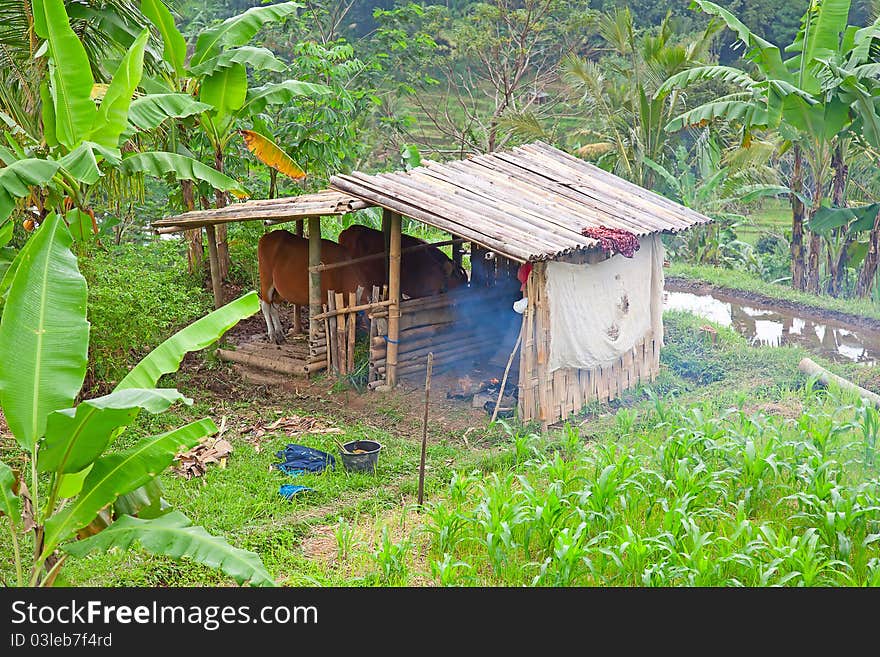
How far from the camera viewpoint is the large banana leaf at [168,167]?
8.37m

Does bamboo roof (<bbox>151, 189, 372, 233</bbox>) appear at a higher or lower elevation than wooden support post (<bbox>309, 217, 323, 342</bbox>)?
higher

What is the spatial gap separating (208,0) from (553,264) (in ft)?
52.4

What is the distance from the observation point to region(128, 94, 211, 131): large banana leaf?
25.9 ft

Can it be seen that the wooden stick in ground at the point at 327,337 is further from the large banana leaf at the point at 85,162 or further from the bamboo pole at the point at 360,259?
the large banana leaf at the point at 85,162

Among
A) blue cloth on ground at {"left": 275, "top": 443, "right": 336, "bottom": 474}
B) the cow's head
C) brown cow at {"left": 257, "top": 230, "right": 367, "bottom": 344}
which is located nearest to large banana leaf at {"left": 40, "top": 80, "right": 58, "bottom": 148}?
blue cloth on ground at {"left": 275, "top": 443, "right": 336, "bottom": 474}

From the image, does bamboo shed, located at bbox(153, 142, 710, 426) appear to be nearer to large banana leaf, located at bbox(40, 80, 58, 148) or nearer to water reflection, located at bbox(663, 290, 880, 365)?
large banana leaf, located at bbox(40, 80, 58, 148)

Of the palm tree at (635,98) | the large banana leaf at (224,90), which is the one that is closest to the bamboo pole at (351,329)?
the large banana leaf at (224,90)

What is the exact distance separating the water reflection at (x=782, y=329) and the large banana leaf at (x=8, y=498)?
10890 mm

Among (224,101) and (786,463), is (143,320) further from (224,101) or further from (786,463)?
(786,463)

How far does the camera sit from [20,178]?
20.8 feet

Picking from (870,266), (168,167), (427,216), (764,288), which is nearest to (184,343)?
(168,167)

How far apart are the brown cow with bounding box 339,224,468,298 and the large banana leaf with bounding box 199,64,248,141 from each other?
1.91 metres

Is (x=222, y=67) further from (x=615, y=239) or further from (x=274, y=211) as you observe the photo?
(x=615, y=239)

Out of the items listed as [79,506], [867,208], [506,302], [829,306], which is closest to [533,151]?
[506,302]
